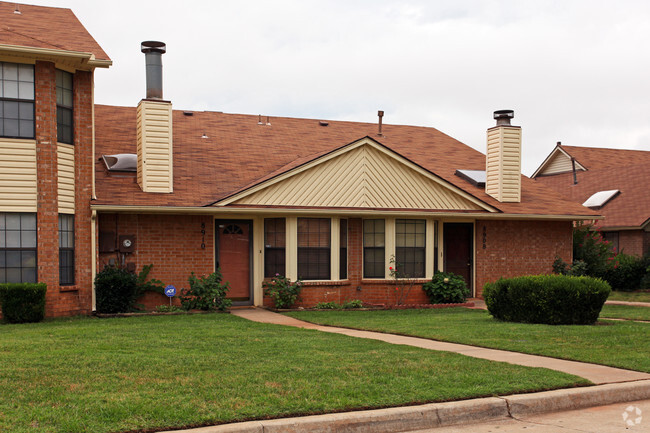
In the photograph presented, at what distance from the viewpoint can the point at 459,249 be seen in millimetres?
20484

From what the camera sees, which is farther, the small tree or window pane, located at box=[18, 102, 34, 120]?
the small tree

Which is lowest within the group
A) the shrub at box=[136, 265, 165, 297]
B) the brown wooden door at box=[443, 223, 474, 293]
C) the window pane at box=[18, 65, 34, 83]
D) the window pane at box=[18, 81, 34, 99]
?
the shrub at box=[136, 265, 165, 297]

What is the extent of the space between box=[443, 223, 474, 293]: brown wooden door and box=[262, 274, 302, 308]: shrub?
16.5ft

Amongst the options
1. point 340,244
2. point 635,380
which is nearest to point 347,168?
point 340,244

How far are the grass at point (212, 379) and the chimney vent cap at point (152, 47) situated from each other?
890 cm

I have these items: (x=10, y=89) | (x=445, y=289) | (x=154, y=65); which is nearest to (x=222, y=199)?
(x=154, y=65)

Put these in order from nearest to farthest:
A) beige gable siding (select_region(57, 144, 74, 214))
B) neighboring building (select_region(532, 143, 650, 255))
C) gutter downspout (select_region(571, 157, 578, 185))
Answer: beige gable siding (select_region(57, 144, 74, 214)) < neighboring building (select_region(532, 143, 650, 255)) < gutter downspout (select_region(571, 157, 578, 185))

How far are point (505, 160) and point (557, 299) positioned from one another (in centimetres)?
817

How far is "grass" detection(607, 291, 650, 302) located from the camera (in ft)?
73.8

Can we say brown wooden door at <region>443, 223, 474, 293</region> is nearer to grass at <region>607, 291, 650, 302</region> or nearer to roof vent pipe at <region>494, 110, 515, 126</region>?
roof vent pipe at <region>494, 110, 515, 126</region>

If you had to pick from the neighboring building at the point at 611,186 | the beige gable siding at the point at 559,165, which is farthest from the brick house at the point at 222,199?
the beige gable siding at the point at 559,165

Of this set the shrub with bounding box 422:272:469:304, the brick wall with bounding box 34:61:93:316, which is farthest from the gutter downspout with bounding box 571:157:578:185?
the brick wall with bounding box 34:61:93:316

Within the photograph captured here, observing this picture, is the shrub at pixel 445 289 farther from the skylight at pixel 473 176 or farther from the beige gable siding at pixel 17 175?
the beige gable siding at pixel 17 175

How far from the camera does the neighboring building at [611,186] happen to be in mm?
26266
